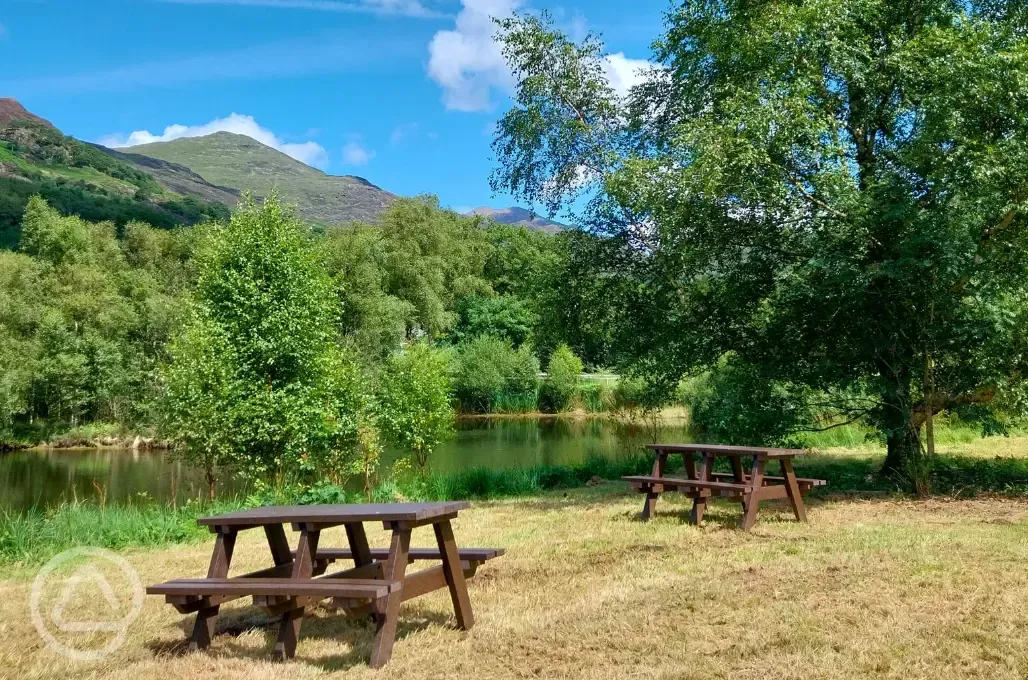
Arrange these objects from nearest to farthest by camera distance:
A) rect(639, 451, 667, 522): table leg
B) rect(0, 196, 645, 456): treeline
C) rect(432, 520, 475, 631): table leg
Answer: rect(432, 520, 475, 631): table leg < rect(639, 451, 667, 522): table leg < rect(0, 196, 645, 456): treeline

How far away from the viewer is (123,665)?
4.38 m

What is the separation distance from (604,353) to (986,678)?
11.3 m

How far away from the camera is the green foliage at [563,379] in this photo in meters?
47.4

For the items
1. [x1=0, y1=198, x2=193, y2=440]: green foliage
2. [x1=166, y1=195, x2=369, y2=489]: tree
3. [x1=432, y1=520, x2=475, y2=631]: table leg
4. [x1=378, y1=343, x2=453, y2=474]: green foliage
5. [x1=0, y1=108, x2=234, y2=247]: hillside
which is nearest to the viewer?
[x1=432, y1=520, x2=475, y2=631]: table leg

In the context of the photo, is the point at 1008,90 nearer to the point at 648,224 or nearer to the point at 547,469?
the point at 648,224

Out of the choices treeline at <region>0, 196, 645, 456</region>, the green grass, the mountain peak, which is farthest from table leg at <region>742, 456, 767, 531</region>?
the mountain peak

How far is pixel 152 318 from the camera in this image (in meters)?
38.0

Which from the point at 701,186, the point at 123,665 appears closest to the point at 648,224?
the point at 701,186

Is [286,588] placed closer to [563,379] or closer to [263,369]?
[263,369]

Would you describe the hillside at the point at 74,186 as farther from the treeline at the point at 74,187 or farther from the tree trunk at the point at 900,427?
the tree trunk at the point at 900,427

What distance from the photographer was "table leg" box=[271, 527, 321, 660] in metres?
4.49

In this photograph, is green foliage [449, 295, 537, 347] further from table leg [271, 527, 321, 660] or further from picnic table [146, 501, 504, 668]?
table leg [271, 527, 321, 660]

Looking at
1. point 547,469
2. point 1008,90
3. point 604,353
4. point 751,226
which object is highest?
point 1008,90

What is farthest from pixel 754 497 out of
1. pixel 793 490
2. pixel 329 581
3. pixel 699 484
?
pixel 329 581
